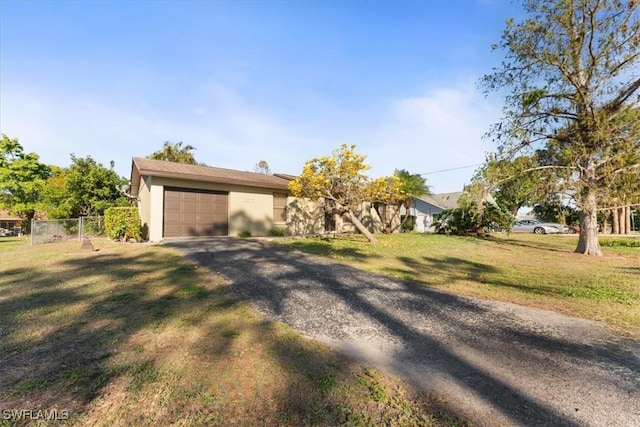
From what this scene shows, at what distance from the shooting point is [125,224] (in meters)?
12.2

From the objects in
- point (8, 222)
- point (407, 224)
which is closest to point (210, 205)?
point (407, 224)

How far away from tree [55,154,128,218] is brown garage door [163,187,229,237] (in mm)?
8189

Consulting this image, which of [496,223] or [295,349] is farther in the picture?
[496,223]

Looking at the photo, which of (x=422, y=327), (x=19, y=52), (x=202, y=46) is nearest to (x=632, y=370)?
(x=422, y=327)

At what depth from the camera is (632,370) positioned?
9.93 ft

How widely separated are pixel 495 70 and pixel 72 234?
20.1 metres

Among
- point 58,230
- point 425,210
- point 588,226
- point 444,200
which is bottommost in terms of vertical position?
point 58,230

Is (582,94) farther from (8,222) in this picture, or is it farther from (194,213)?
(8,222)

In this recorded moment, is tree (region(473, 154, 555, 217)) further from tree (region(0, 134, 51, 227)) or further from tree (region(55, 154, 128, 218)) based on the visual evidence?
tree (region(0, 134, 51, 227))

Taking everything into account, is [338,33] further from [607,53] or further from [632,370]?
[632,370]

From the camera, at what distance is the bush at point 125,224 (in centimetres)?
1220

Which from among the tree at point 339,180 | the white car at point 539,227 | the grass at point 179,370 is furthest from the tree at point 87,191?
the white car at point 539,227

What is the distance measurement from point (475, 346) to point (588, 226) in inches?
463

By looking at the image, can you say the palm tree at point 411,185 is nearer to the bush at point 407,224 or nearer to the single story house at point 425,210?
the bush at point 407,224
